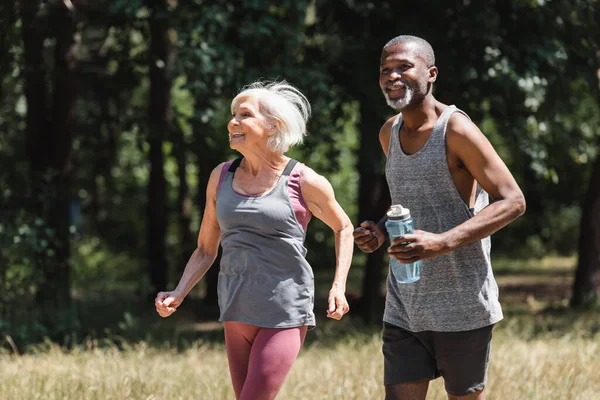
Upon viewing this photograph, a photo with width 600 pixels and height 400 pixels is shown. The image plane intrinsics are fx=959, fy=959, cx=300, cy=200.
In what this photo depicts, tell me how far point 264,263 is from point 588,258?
934 cm

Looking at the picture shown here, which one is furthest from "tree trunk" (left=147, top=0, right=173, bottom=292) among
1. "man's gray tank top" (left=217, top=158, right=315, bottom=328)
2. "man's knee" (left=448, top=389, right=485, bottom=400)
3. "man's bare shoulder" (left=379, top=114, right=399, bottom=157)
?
"man's knee" (left=448, top=389, right=485, bottom=400)

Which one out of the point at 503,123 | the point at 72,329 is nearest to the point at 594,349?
the point at 503,123

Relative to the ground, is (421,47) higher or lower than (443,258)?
higher

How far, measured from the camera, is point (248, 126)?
13.6 feet

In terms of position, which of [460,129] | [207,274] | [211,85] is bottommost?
[207,274]

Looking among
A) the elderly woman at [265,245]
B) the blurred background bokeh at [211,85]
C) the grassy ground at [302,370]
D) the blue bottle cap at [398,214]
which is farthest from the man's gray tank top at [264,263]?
the blurred background bokeh at [211,85]

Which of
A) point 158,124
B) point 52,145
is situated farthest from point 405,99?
point 52,145

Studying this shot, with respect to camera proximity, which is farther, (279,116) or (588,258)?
(588,258)

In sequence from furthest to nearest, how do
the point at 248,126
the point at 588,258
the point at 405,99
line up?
the point at 588,258 → the point at 248,126 → the point at 405,99

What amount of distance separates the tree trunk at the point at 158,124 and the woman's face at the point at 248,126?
15.7 feet

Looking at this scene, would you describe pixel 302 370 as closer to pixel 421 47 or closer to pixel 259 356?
pixel 259 356

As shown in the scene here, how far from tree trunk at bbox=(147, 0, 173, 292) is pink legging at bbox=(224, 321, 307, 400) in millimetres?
5235

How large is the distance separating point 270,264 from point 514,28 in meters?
6.00

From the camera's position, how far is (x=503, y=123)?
9453 millimetres
